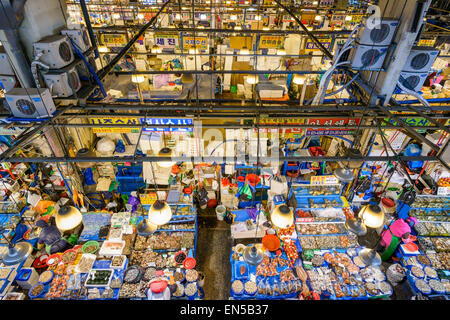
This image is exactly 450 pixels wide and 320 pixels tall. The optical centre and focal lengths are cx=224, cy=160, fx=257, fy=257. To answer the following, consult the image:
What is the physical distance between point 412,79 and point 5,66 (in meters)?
8.26

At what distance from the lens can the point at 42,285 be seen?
21.1ft

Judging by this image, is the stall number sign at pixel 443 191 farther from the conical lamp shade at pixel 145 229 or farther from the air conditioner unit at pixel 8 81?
the air conditioner unit at pixel 8 81

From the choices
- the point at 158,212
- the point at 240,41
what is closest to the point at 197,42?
the point at 240,41

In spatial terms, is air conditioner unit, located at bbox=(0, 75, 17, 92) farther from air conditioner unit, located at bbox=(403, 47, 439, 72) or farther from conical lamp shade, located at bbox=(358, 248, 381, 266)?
conical lamp shade, located at bbox=(358, 248, 381, 266)

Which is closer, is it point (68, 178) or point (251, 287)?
point (251, 287)

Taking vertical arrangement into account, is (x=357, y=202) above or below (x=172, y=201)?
below

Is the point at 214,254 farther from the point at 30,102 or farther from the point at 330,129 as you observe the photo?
the point at 30,102

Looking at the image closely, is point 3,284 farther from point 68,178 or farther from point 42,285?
point 68,178

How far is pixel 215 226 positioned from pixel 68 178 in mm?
4908

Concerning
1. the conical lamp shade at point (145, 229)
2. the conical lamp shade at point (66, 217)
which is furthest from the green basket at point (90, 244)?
the conical lamp shade at point (66, 217)

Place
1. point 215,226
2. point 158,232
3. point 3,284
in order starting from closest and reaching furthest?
1. point 3,284
2. point 158,232
3. point 215,226

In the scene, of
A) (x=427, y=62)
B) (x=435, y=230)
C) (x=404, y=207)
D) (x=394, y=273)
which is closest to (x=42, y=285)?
(x=394, y=273)

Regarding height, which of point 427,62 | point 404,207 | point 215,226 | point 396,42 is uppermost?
point 396,42

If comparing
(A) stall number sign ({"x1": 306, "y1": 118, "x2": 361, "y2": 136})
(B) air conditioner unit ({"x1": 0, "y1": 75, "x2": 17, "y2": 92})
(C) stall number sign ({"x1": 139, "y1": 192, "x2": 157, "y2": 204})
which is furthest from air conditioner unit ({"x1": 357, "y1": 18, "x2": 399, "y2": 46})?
(B) air conditioner unit ({"x1": 0, "y1": 75, "x2": 17, "y2": 92})
